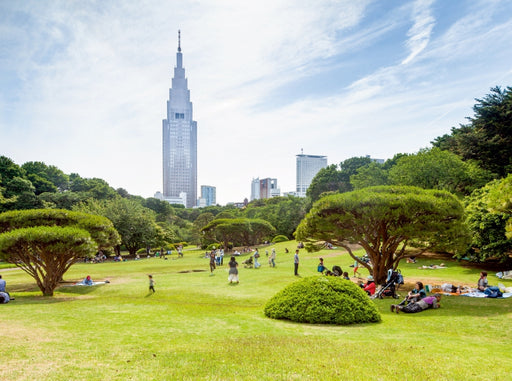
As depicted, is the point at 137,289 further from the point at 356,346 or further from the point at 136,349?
the point at 356,346

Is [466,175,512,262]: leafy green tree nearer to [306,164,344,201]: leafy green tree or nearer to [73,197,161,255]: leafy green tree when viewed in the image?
[73,197,161,255]: leafy green tree

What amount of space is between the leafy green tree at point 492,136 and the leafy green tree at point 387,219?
13.5 meters

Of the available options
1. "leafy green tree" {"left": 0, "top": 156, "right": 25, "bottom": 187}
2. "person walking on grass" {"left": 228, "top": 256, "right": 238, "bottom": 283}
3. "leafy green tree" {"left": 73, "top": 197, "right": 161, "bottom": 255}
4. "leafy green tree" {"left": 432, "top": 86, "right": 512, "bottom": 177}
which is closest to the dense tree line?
"leafy green tree" {"left": 432, "top": 86, "right": 512, "bottom": 177}

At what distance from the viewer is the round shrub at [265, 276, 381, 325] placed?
391 inches

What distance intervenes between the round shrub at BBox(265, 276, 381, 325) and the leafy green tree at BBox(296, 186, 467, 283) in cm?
569

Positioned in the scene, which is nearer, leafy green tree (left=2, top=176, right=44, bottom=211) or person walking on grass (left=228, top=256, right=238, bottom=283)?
person walking on grass (left=228, top=256, right=238, bottom=283)

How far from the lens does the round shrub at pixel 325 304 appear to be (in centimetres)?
993

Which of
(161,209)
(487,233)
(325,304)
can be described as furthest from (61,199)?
(487,233)

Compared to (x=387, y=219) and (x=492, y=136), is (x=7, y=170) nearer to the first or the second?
(x=387, y=219)

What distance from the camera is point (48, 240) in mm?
15953

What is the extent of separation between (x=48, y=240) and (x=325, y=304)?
13002 mm

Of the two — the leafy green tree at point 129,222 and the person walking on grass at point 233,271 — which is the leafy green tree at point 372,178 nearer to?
the leafy green tree at point 129,222

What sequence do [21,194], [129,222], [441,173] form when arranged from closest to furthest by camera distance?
[441,173] → [129,222] → [21,194]

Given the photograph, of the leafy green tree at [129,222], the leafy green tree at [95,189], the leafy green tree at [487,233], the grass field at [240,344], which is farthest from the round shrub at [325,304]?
the leafy green tree at [95,189]
